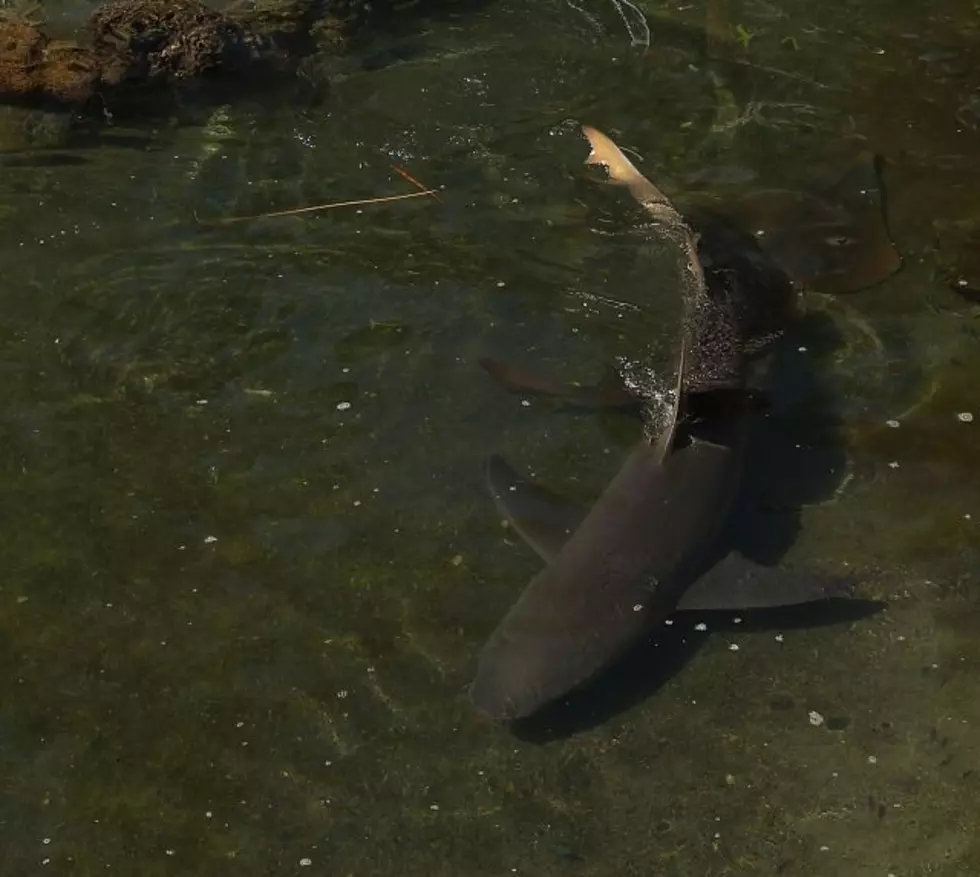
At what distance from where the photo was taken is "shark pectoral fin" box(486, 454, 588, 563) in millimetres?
5789

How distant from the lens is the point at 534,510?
19.6 ft

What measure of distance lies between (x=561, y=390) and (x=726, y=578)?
1.52 m

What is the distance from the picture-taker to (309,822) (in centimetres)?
502

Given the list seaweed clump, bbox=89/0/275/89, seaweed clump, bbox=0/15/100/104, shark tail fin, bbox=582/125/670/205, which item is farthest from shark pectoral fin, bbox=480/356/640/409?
seaweed clump, bbox=0/15/100/104

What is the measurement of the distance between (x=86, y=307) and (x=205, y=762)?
316 centimetres

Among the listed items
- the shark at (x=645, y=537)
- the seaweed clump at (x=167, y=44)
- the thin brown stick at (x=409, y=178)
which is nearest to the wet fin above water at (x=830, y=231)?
the shark at (x=645, y=537)

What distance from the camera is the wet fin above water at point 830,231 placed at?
7.47 metres

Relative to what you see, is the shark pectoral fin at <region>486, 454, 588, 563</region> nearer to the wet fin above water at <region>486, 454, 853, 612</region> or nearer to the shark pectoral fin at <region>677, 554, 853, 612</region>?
the wet fin above water at <region>486, 454, 853, 612</region>

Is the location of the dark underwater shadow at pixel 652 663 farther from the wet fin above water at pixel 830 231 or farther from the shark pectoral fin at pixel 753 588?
the wet fin above water at pixel 830 231

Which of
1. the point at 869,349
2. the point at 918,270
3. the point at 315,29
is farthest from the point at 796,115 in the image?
the point at 315,29

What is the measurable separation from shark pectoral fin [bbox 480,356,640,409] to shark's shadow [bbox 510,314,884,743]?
69cm

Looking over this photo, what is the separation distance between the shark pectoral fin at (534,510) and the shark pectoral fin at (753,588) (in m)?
0.65

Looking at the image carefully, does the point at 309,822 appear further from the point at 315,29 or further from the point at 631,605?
the point at 315,29

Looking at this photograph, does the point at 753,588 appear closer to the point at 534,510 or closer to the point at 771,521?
the point at 771,521
